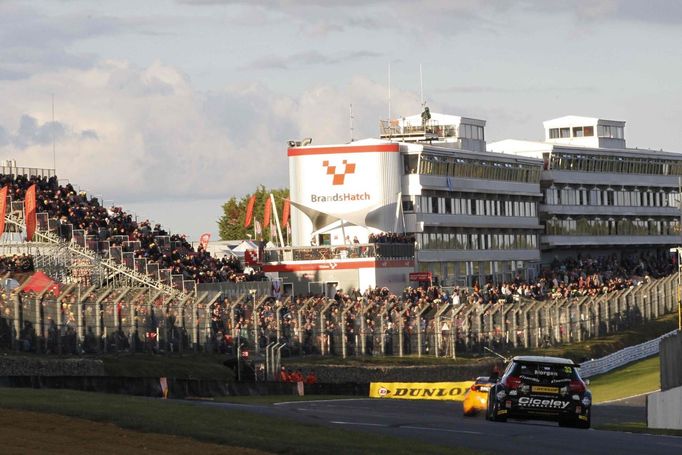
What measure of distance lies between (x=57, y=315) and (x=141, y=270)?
20106mm

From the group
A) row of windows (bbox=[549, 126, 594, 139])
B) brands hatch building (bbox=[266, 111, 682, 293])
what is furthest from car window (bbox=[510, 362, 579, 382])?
row of windows (bbox=[549, 126, 594, 139])

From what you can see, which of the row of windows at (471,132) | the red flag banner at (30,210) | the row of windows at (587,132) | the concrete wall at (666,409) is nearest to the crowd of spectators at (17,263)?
the red flag banner at (30,210)

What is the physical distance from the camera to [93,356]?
4150 centimetres

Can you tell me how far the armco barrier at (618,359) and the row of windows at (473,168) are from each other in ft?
97.7

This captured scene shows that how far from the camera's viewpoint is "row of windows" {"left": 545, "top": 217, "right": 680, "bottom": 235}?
122 metres

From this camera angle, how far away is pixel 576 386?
1219 inches

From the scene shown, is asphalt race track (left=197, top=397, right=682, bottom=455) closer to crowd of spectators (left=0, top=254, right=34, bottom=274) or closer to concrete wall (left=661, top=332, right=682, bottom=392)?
concrete wall (left=661, top=332, right=682, bottom=392)

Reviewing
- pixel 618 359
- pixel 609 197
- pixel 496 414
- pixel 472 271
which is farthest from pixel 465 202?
pixel 496 414

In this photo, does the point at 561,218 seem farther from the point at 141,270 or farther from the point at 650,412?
the point at 650,412

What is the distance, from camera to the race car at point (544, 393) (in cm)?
3072

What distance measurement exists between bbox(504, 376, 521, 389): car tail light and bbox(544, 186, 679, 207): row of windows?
90.2 m

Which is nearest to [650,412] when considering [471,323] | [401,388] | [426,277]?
[401,388]

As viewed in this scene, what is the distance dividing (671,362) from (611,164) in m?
94.8

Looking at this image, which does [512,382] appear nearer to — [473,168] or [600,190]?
[473,168]
